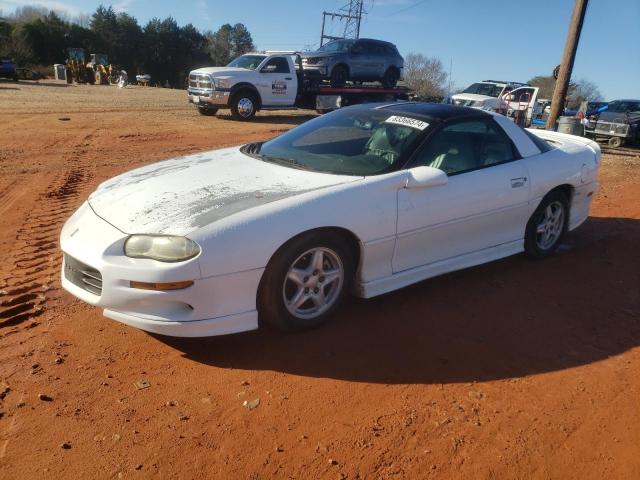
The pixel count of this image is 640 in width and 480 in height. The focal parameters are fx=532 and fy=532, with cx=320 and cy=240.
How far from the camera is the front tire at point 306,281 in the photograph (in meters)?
3.10

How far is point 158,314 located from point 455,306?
2.11m

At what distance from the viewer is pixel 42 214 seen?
5.72 meters

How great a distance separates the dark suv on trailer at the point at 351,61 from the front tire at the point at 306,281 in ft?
50.3

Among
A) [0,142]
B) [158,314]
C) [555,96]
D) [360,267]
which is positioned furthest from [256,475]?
[555,96]

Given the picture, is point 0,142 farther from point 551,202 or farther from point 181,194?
point 551,202

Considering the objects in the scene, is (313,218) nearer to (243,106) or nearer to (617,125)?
(243,106)

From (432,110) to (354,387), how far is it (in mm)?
2437

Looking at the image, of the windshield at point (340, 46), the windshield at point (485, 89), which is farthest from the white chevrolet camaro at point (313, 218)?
the windshield at point (485, 89)

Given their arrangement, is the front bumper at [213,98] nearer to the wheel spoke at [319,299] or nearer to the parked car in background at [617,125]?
the parked car in background at [617,125]

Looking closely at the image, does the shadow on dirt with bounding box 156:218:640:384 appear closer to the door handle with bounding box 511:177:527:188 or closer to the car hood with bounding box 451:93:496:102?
the door handle with bounding box 511:177:527:188

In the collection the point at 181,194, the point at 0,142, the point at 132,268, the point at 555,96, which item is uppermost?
the point at 555,96

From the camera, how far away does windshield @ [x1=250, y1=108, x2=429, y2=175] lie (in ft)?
12.5

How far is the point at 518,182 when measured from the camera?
171 inches

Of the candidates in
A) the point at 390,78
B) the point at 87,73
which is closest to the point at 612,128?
the point at 390,78
